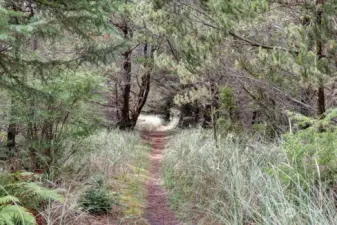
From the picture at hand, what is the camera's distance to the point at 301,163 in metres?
4.21

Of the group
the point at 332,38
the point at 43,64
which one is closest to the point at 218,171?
the point at 332,38

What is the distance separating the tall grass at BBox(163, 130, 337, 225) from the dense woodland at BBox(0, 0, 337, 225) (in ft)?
0.08

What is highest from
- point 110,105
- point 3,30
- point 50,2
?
Answer: point 50,2

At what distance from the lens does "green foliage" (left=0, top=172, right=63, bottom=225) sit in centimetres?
325

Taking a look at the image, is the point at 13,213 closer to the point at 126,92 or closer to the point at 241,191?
the point at 241,191

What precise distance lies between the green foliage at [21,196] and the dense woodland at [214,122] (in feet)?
0.06

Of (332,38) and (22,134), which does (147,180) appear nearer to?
(22,134)

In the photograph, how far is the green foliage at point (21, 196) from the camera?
10.7 ft

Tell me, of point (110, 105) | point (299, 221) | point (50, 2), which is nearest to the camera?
point (299, 221)

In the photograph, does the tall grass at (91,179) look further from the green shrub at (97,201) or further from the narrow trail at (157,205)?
the narrow trail at (157,205)

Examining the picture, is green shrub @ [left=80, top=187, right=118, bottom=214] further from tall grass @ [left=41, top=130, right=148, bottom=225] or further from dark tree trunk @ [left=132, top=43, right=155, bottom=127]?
dark tree trunk @ [left=132, top=43, right=155, bottom=127]

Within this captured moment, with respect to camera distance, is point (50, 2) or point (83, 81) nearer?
point (50, 2)

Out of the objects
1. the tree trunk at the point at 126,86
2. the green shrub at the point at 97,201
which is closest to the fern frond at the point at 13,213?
the green shrub at the point at 97,201

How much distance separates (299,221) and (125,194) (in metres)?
3.98
